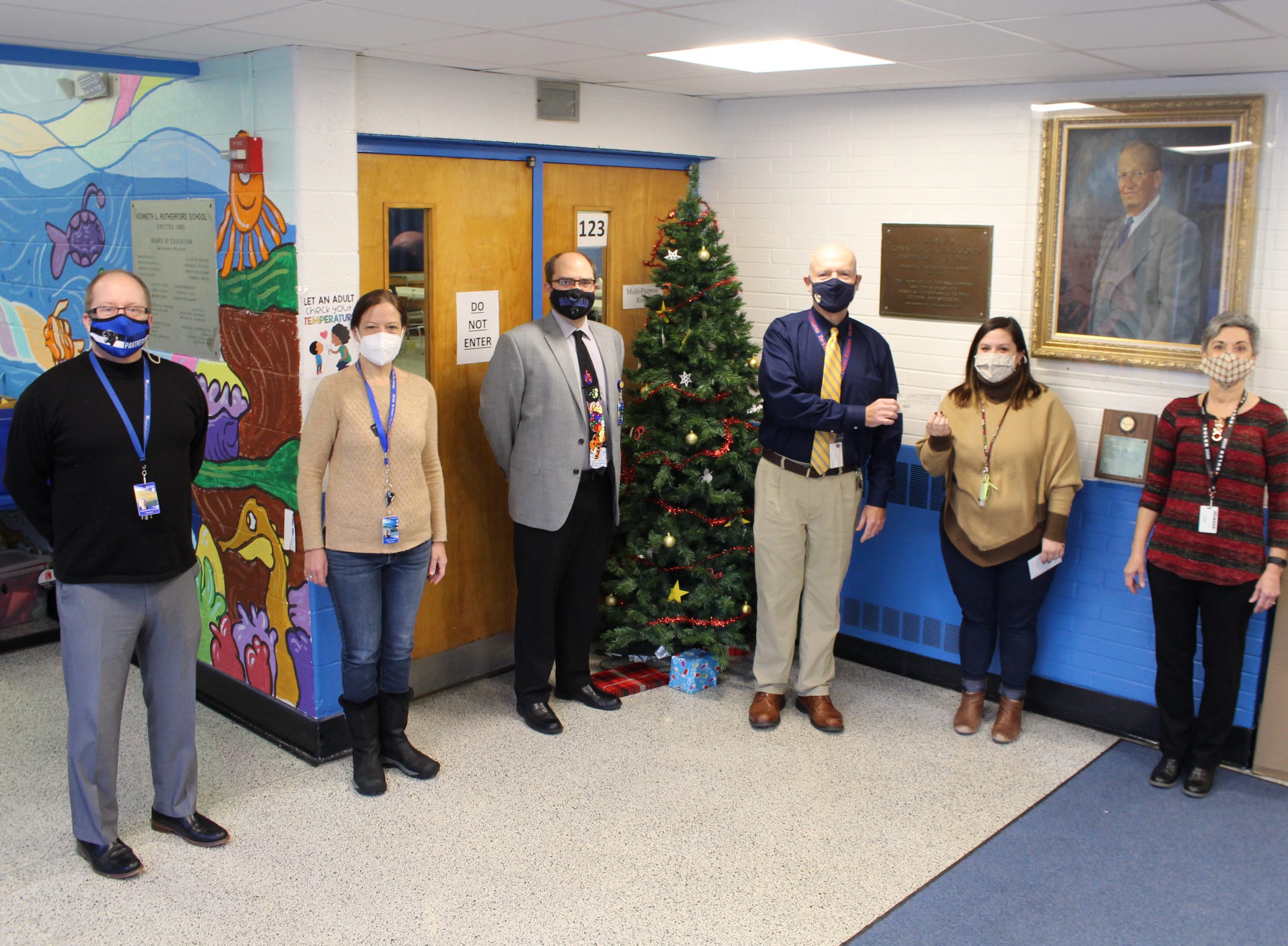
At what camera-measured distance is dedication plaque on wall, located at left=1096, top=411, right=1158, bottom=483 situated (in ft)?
13.8

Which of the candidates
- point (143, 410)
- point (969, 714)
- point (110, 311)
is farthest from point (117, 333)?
point (969, 714)

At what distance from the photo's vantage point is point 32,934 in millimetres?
2969

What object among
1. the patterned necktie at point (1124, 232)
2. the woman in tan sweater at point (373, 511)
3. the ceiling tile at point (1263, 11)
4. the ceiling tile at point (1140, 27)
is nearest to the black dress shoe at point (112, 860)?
the woman in tan sweater at point (373, 511)

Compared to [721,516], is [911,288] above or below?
above

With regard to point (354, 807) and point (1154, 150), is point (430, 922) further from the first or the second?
point (1154, 150)

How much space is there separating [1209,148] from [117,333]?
353 cm

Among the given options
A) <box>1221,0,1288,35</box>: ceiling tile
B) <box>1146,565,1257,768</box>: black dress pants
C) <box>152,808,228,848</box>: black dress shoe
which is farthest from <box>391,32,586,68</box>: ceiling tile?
<box>1146,565,1257,768</box>: black dress pants

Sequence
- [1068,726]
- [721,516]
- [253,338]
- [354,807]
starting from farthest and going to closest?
[721,516]
[1068,726]
[253,338]
[354,807]

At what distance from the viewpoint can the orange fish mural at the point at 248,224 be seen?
3.80 meters

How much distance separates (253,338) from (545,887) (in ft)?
6.72

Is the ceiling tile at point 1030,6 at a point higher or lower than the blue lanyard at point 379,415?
higher

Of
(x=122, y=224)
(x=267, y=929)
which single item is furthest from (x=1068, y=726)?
(x=122, y=224)

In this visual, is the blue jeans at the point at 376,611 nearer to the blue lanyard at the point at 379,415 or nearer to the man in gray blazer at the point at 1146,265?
the blue lanyard at the point at 379,415

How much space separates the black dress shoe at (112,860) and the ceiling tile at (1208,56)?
3730 mm
